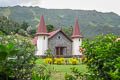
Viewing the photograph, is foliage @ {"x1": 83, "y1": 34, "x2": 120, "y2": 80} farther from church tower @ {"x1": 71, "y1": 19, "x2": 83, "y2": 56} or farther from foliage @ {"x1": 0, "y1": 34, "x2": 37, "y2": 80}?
church tower @ {"x1": 71, "y1": 19, "x2": 83, "y2": 56}

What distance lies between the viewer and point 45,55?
23.7 m

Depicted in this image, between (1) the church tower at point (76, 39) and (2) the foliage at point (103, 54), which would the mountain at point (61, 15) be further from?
(2) the foliage at point (103, 54)

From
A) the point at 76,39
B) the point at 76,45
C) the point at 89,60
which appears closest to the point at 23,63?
the point at 89,60

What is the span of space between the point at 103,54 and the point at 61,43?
78.7ft

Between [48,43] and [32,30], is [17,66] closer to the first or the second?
[48,43]

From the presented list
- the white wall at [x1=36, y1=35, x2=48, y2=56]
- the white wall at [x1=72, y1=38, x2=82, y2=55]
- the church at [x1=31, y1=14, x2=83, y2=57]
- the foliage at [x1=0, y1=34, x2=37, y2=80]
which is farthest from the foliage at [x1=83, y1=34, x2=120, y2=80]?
the white wall at [x1=72, y1=38, x2=82, y2=55]

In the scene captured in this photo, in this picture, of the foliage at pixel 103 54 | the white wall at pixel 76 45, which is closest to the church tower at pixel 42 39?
the white wall at pixel 76 45

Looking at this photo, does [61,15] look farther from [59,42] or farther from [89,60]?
[89,60]

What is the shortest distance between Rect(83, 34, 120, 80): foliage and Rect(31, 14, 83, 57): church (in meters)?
20.7

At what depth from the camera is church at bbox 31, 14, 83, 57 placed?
942 inches

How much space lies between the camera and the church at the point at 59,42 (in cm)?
2393

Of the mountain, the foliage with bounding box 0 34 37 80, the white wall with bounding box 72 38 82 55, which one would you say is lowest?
A: the foliage with bounding box 0 34 37 80

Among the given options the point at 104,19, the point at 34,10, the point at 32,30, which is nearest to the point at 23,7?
the point at 34,10

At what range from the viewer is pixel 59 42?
86.5ft
